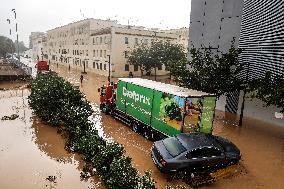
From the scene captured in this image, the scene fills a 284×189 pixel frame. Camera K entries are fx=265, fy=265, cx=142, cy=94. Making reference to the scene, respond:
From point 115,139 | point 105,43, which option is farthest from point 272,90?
point 105,43

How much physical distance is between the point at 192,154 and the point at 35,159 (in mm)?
8191

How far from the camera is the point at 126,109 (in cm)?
1923

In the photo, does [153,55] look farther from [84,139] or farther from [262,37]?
[84,139]

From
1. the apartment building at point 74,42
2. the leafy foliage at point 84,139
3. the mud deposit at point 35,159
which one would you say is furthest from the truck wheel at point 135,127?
the apartment building at point 74,42

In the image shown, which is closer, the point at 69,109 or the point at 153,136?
the point at 153,136

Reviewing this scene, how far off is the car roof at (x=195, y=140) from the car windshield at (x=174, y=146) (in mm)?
179

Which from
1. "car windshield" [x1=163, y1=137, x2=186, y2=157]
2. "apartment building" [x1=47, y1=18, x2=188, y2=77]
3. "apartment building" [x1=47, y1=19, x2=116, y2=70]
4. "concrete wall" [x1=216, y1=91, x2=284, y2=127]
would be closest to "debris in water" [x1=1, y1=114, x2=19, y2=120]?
"car windshield" [x1=163, y1=137, x2=186, y2=157]

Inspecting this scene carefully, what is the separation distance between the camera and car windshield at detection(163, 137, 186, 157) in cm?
1192

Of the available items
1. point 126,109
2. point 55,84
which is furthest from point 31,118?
point 126,109

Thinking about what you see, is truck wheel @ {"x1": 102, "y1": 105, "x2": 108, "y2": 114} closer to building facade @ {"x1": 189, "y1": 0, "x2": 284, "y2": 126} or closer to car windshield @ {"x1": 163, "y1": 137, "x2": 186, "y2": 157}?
building facade @ {"x1": 189, "y1": 0, "x2": 284, "y2": 126}

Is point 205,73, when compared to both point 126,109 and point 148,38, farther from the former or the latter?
point 148,38

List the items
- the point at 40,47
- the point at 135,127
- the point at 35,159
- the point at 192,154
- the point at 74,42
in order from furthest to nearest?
the point at 40,47
the point at 74,42
the point at 135,127
the point at 35,159
the point at 192,154

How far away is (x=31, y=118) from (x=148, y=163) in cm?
1227

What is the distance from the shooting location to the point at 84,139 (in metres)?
14.2
